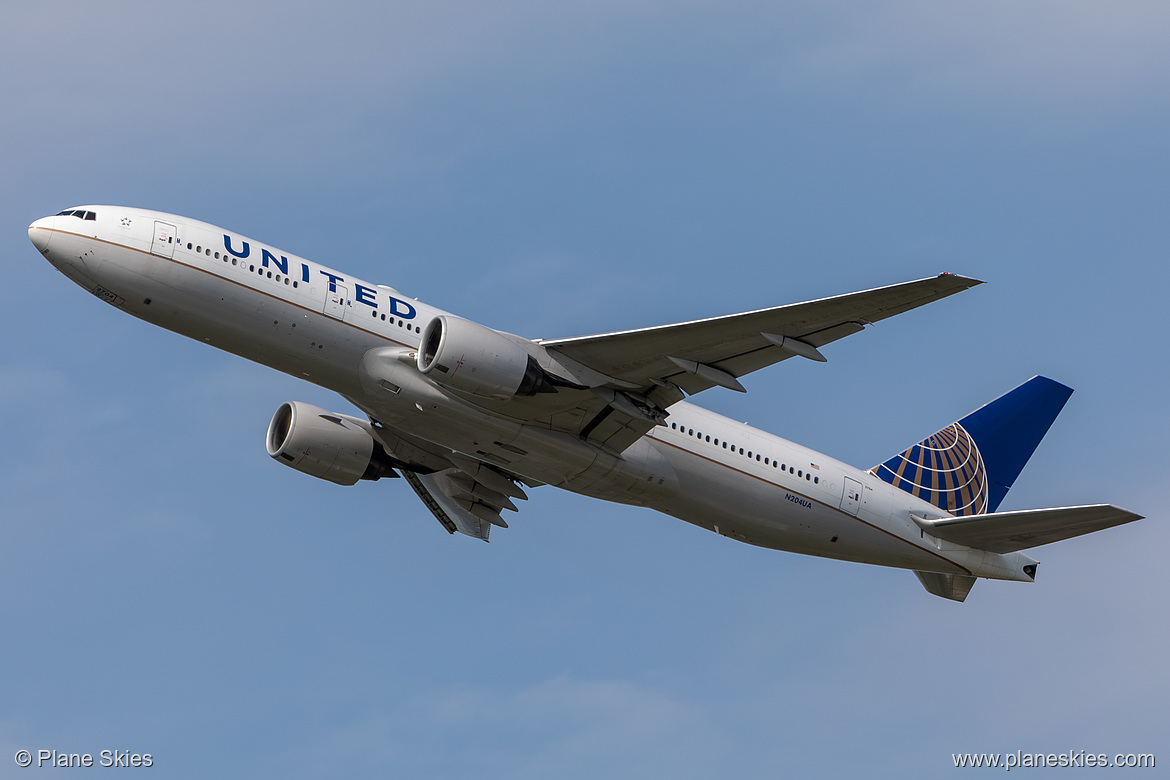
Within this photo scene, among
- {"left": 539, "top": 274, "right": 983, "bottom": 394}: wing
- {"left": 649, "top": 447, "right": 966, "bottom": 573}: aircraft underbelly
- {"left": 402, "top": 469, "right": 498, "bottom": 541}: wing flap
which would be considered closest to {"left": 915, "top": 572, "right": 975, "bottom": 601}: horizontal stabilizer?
{"left": 649, "top": 447, "right": 966, "bottom": 573}: aircraft underbelly

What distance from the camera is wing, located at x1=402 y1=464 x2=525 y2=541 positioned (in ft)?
125

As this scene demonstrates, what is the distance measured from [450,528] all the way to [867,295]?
16.6 metres

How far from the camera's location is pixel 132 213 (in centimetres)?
2983

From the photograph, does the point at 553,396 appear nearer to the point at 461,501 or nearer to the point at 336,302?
the point at 336,302

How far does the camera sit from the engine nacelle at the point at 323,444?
35.9 m

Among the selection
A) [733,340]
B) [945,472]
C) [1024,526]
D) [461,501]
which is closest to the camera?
[733,340]

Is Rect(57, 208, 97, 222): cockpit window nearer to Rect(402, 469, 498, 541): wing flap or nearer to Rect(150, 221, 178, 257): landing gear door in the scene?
Rect(150, 221, 178, 257): landing gear door

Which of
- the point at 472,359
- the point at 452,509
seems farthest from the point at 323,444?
the point at 472,359

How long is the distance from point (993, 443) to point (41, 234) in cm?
2749

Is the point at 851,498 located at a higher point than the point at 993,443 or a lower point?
lower

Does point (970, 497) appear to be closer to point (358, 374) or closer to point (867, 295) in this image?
point (867, 295)

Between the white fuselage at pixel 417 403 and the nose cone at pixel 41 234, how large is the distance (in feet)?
0.11

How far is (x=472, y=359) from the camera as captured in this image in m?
28.8

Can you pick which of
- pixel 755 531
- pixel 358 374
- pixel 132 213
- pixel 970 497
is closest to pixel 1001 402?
pixel 970 497
